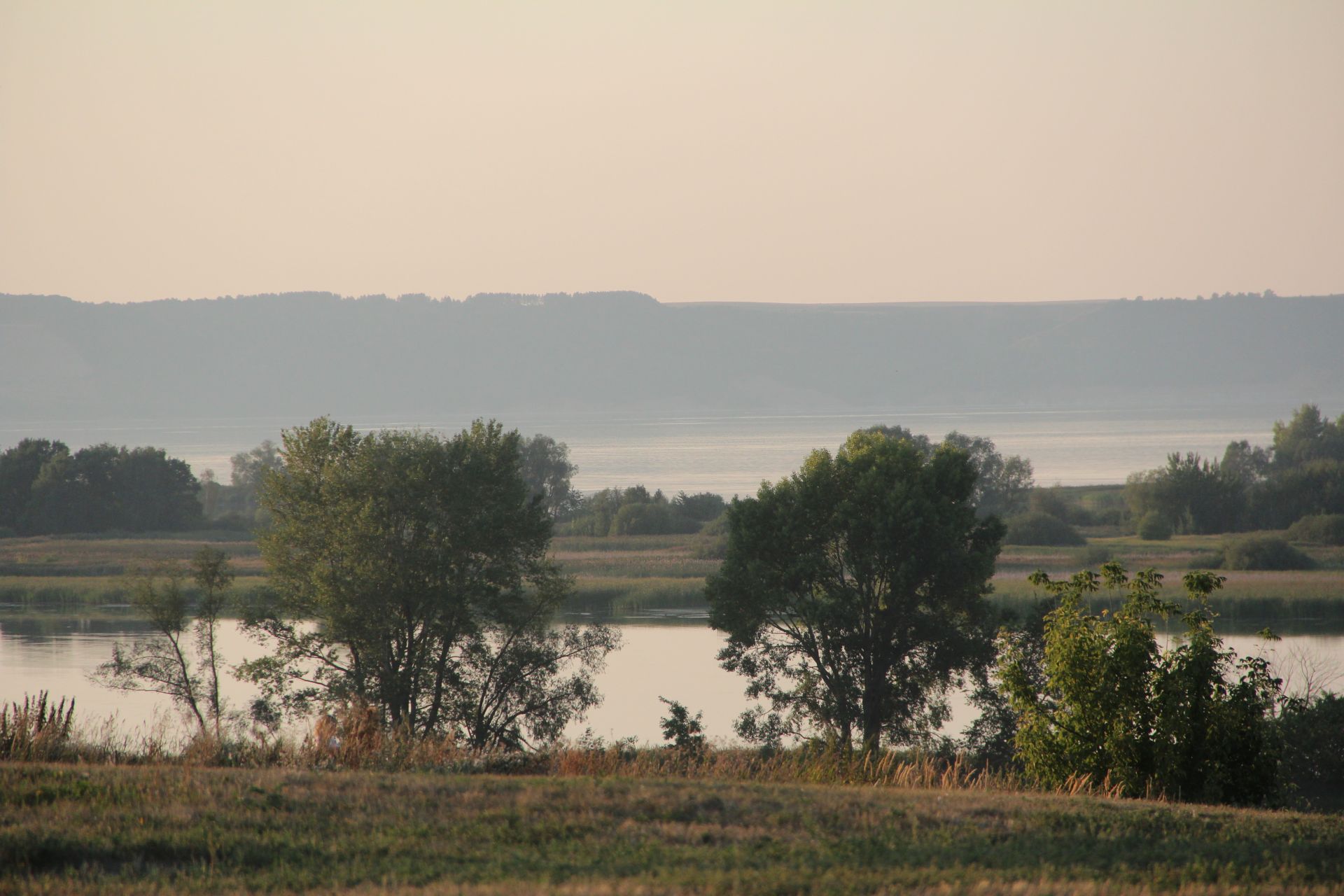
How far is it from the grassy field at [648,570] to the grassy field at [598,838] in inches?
1459

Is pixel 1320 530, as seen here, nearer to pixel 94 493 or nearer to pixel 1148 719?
pixel 1148 719

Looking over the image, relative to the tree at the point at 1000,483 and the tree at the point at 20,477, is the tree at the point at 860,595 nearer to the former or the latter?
the tree at the point at 1000,483

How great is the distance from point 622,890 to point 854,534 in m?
26.4

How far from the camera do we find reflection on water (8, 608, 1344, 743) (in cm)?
3684

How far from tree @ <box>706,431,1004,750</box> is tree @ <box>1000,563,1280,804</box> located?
53.3ft

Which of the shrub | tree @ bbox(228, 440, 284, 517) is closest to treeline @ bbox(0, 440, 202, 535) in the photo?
tree @ bbox(228, 440, 284, 517)

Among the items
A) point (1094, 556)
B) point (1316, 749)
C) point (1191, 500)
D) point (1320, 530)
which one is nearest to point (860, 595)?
point (1316, 749)

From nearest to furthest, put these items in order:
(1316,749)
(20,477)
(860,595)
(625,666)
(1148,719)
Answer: (1148,719) → (1316,749) → (860,595) → (625,666) → (20,477)

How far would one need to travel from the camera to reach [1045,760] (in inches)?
619

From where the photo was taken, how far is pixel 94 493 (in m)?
93.0

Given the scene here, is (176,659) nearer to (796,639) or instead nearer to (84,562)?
(796,639)

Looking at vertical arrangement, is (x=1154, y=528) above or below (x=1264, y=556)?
above

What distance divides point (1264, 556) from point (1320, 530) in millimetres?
15612

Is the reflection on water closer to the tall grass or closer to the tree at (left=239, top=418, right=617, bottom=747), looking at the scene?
the tree at (left=239, top=418, right=617, bottom=747)
